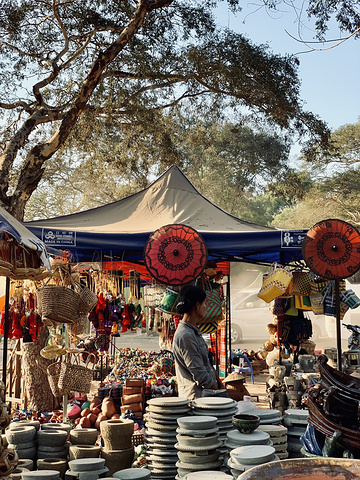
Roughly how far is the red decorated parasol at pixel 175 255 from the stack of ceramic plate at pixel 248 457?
256cm

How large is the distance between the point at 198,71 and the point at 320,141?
2927 millimetres

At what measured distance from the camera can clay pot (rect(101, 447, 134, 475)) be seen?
3.11 m

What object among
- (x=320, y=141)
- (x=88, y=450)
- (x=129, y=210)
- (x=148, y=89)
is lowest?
(x=88, y=450)

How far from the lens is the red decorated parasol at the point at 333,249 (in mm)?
4777

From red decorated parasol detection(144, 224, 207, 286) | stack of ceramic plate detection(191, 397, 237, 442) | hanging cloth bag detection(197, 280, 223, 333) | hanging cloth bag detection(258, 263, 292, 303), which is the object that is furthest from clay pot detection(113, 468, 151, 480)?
hanging cloth bag detection(258, 263, 292, 303)

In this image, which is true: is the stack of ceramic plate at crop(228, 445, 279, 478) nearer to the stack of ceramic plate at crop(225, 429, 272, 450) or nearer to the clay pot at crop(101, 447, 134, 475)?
the stack of ceramic plate at crop(225, 429, 272, 450)

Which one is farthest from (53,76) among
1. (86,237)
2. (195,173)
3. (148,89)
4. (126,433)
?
(195,173)

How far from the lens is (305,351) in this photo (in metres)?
7.31

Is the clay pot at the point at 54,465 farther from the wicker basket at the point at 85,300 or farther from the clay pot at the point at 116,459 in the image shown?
the wicker basket at the point at 85,300

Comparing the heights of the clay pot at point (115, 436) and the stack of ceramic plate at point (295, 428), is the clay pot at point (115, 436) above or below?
below

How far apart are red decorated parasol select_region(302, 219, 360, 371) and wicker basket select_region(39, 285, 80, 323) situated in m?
2.29

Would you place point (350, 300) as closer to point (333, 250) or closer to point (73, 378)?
point (333, 250)

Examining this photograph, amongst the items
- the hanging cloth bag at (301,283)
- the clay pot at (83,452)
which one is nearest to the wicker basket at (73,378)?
the clay pot at (83,452)

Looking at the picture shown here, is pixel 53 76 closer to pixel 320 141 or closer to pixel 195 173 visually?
pixel 320 141
